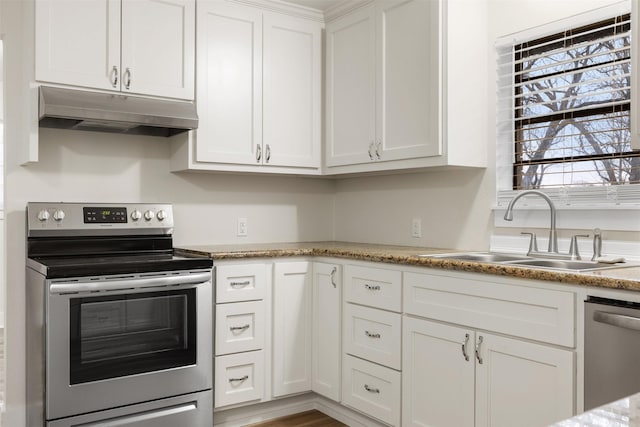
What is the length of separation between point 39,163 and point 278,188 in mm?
1404

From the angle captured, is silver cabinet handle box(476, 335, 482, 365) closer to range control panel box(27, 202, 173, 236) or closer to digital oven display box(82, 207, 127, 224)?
range control panel box(27, 202, 173, 236)

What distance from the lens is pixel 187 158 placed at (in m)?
2.99

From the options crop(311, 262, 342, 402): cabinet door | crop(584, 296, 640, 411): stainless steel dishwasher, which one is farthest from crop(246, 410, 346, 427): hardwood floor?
crop(584, 296, 640, 411): stainless steel dishwasher

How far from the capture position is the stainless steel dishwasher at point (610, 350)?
167 centimetres

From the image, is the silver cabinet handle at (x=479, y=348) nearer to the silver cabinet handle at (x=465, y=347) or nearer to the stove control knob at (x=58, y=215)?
the silver cabinet handle at (x=465, y=347)

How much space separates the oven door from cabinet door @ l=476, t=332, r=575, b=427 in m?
1.28

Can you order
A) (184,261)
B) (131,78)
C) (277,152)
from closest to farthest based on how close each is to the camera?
(184,261)
(131,78)
(277,152)

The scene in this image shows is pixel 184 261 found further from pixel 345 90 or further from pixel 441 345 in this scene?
pixel 345 90

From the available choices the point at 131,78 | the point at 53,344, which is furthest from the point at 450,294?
the point at 131,78

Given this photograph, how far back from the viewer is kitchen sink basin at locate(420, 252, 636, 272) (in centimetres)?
222

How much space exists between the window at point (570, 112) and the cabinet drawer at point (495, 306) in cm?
71

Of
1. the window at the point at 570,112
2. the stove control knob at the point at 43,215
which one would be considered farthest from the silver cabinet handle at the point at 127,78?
the window at the point at 570,112

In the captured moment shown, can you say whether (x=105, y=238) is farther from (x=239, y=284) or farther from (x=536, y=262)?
(x=536, y=262)

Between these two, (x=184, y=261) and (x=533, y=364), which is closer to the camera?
(x=533, y=364)
